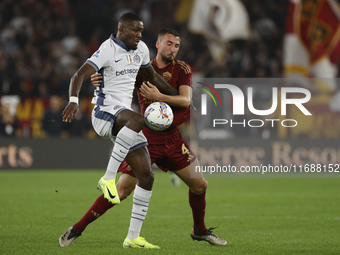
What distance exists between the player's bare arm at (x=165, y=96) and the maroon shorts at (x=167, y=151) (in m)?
0.36

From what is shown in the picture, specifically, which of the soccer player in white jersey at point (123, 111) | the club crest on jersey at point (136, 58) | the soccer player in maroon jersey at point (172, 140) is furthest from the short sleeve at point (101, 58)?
the soccer player in maroon jersey at point (172, 140)

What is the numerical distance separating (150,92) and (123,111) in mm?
548

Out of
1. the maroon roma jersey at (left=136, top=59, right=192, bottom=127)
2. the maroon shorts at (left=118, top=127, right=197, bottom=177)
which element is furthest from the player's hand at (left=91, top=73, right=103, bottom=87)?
the maroon shorts at (left=118, top=127, right=197, bottom=177)

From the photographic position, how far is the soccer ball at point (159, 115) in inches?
230

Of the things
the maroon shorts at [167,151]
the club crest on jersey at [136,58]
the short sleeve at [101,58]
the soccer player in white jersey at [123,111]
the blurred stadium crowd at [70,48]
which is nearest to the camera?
the short sleeve at [101,58]

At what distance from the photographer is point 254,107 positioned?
587 inches

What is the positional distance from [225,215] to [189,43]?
1114 cm

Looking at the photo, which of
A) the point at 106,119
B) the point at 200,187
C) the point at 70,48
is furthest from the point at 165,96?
the point at 70,48

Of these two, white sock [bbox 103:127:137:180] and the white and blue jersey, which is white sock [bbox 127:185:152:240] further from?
the white and blue jersey

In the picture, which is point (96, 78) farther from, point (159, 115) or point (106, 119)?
point (159, 115)

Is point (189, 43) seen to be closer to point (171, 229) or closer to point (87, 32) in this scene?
point (87, 32)

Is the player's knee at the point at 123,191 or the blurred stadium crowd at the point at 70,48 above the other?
the blurred stadium crowd at the point at 70,48

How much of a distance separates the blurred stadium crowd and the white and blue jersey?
10.1m

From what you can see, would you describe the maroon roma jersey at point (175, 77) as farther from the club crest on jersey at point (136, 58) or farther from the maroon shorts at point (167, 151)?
the club crest on jersey at point (136, 58)
